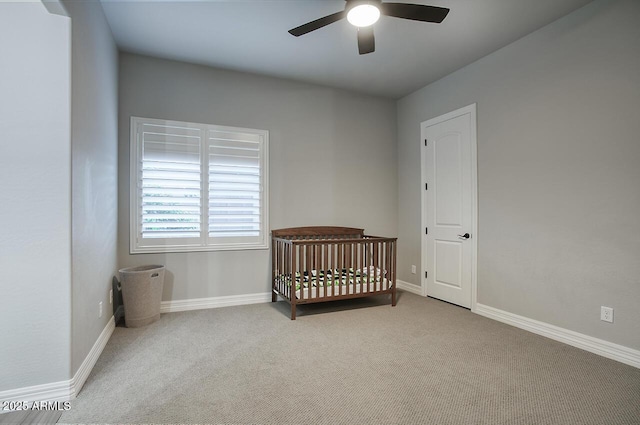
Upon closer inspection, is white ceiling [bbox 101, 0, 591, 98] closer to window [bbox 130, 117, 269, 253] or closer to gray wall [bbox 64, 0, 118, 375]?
gray wall [bbox 64, 0, 118, 375]

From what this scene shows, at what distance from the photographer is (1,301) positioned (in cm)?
168

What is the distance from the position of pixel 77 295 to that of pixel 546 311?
11.5 ft

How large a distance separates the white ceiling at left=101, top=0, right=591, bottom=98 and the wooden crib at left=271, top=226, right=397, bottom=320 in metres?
1.90

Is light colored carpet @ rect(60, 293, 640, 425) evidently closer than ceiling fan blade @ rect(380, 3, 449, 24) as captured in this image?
Yes

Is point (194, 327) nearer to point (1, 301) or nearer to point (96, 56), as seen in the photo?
point (1, 301)

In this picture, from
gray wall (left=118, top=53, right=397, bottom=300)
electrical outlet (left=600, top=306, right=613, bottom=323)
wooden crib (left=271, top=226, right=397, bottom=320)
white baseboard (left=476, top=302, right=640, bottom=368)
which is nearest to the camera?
white baseboard (left=476, top=302, right=640, bottom=368)

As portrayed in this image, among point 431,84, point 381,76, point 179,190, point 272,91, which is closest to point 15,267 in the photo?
point 179,190

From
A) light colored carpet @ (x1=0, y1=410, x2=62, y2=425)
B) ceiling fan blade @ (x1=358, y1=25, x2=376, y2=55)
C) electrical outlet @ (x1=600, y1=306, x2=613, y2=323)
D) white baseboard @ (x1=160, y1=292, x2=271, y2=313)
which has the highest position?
ceiling fan blade @ (x1=358, y1=25, x2=376, y2=55)

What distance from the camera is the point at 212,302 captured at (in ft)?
11.5

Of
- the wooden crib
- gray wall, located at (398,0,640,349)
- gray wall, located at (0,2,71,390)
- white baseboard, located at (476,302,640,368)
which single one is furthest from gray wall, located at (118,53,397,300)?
white baseboard, located at (476,302,640,368)

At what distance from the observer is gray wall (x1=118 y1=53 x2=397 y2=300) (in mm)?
3311

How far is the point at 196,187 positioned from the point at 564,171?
3426 millimetres

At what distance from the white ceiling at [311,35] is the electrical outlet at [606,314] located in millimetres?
2319

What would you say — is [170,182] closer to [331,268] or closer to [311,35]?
[331,268]
